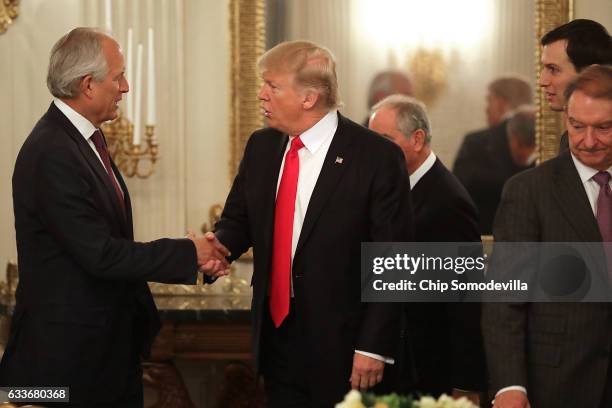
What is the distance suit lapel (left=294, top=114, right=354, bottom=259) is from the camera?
11.1ft

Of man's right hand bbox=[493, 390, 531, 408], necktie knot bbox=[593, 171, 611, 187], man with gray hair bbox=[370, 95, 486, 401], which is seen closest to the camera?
man's right hand bbox=[493, 390, 531, 408]

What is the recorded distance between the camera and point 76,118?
11.0 feet

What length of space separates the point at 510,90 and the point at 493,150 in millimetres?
326

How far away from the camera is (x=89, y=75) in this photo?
3338mm

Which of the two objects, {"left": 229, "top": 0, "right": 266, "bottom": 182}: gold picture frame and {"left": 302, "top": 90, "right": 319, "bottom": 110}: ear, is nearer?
{"left": 302, "top": 90, "right": 319, "bottom": 110}: ear

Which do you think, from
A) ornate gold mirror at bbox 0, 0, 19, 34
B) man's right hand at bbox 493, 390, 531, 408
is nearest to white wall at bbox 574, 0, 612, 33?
man's right hand at bbox 493, 390, 531, 408

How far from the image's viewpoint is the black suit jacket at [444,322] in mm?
3871

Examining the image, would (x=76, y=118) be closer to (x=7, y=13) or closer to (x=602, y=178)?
(x=602, y=178)

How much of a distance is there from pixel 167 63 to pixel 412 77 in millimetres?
1308

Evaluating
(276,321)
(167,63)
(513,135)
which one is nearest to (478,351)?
(276,321)

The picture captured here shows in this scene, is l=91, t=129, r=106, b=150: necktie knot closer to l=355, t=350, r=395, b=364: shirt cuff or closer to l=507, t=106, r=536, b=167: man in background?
l=355, t=350, r=395, b=364: shirt cuff

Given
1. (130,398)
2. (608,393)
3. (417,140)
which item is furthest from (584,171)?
(130,398)

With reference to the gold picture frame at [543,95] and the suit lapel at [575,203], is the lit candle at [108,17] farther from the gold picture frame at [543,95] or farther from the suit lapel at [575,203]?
the suit lapel at [575,203]

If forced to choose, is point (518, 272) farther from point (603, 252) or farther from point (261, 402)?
point (261, 402)
